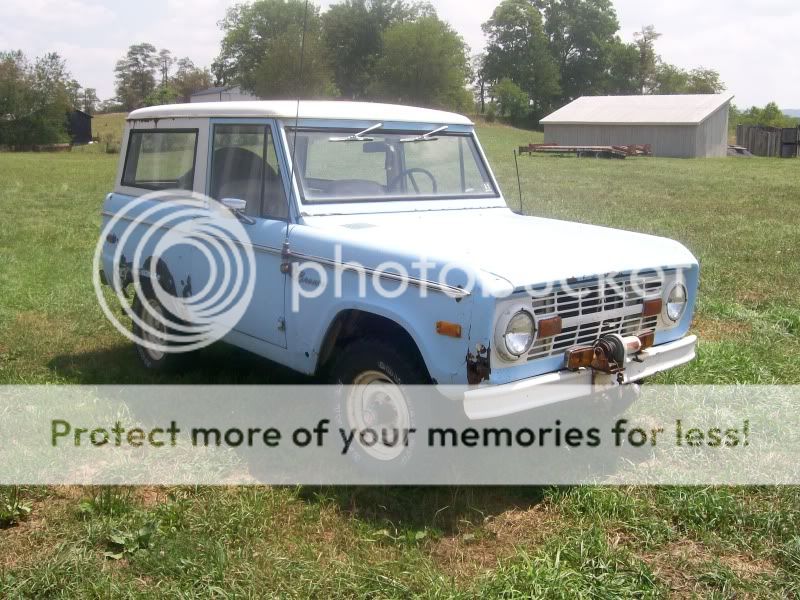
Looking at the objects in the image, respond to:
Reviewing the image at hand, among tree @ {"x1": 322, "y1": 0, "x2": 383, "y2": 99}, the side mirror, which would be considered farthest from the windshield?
tree @ {"x1": 322, "y1": 0, "x2": 383, "y2": 99}

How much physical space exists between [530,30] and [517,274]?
276 feet

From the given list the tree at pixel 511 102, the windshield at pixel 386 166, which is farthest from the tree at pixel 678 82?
the windshield at pixel 386 166

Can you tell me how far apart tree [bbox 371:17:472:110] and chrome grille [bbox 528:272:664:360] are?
227 feet

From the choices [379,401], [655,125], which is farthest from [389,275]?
[655,125]

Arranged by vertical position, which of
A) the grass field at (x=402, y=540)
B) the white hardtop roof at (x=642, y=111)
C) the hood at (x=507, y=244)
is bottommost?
the grass field at (x=402, y=540)

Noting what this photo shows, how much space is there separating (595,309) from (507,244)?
1.83 feet

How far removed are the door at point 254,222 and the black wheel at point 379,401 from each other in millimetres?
615

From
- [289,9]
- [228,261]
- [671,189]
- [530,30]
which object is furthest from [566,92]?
[228,261]

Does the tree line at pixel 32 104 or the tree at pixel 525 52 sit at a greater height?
the tree at pixel 525 52

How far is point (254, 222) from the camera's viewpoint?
4.92 metres

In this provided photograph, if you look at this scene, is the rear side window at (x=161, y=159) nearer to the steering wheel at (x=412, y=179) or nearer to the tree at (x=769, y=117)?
the steering wheel at (x=412, y=179)

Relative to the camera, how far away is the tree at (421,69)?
73188 mm

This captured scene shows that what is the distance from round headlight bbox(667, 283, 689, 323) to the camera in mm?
4609

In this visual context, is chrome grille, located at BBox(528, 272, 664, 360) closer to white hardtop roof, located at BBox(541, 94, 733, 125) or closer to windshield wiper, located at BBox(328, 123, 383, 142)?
windshield wiper, located at BBox(328, 123, 383, 142)
